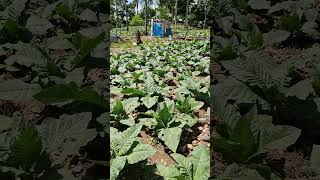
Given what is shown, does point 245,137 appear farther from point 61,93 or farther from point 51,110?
point 51,110

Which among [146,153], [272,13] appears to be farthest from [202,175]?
[272,13]

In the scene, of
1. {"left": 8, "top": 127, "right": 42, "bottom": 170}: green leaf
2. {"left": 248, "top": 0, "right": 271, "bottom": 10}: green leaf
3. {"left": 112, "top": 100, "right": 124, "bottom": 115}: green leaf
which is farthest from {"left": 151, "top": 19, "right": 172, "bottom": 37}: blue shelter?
{"left": 8, "top": 127, "right": 42, "bottom": 170}: green leaf

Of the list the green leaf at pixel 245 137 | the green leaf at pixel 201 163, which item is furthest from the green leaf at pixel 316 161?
the green leaf at pixel 201 163

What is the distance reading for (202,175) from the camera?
2541 millimetres

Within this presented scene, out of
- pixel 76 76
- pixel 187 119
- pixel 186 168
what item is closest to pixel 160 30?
pixel 76 76

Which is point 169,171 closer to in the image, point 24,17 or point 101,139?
point 101,139

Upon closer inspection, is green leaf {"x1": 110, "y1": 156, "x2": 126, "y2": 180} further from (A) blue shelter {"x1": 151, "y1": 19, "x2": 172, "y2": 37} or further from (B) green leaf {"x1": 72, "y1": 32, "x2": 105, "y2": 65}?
(A) blue shelter {"x1": 151, "y1": 19, "x2": 172, "y2": 37}

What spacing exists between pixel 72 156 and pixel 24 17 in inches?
166

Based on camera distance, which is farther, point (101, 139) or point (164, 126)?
point (164, 126)

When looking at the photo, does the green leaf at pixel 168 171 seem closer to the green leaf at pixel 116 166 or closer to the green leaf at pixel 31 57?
the green leaf at pixel 116 166

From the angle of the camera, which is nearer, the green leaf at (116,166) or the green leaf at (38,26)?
the green leaf at (116,166)

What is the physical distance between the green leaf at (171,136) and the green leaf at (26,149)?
105cm

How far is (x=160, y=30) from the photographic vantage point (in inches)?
Result: 759

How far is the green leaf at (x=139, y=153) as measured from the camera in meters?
2.62
